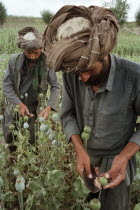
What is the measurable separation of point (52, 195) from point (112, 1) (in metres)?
34.5

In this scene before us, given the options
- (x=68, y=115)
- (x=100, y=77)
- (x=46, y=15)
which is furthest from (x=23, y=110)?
(x=46, y=15)

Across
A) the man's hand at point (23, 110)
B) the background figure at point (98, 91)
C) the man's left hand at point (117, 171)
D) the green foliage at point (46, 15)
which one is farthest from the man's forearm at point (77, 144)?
the green foliage at point (46, 15)

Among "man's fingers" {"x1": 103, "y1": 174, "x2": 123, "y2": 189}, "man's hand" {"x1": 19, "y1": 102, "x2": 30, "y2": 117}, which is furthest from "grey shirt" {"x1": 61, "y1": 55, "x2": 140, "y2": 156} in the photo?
"man's hand" {"x1": 19, "y1": 102, "x2": 30, "y2": 117}

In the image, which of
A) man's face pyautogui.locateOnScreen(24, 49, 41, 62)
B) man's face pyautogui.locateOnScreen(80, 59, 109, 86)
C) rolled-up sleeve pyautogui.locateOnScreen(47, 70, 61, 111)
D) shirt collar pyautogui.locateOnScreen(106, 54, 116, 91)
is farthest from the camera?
rolled-up sleeve pyautogui.locateOnScreen(47, 70, 61, 111)

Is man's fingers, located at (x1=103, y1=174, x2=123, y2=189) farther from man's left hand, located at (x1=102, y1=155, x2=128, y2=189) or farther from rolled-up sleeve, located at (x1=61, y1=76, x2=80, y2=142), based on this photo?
rolled-up sleeve, located at (x1=61, y1=76, x2=80, y2=142)

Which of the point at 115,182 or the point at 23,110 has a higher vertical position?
the point at 115,182

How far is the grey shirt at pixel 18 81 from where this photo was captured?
8.70 ft

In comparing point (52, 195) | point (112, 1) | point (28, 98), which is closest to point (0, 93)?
point (28, 98)

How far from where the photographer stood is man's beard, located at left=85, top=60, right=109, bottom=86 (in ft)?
4.06

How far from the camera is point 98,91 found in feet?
4.43

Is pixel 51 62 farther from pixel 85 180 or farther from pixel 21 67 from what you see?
pixel 21 67

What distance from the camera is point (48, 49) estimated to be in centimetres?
115

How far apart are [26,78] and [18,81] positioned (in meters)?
0.11

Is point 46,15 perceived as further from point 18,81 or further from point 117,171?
point 117,171
